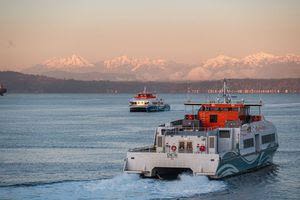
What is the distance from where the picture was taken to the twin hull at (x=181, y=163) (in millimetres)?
41469

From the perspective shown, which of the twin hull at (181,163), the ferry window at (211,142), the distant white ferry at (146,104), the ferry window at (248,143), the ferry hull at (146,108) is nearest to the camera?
the twin hull at (181,163)

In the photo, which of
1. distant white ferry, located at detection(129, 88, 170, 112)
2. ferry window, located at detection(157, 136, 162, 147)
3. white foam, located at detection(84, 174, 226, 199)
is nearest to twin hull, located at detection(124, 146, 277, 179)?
white foam, located at detection(84, 174, 226, 199)

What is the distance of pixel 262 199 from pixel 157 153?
21.2 feet

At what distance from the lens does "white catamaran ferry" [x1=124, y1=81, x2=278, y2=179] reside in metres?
41.8

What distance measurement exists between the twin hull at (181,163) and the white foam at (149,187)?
45 cm

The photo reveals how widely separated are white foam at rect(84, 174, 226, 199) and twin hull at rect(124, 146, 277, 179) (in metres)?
0.45

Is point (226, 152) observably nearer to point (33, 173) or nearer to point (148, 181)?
point (148, 181)

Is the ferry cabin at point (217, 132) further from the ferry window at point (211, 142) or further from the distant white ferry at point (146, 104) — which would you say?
the distant white ferry at point (146, 104)

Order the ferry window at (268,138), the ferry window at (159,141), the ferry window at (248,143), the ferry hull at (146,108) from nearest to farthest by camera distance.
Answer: the ferry window at (159,141) < the ferry window at (248,143) < the ferry window at (268,138) < the ferry hull at (146,108)

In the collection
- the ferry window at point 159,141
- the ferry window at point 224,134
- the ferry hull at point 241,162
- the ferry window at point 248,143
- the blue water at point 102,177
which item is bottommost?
the blue water at point 102,177

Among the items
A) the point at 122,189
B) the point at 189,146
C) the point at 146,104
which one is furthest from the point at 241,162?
the point at 146,104

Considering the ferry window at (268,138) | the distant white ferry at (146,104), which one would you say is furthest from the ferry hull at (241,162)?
the distant white ferry at (146,104)

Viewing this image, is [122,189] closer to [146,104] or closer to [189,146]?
[189,146]

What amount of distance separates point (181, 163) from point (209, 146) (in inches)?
78.5
